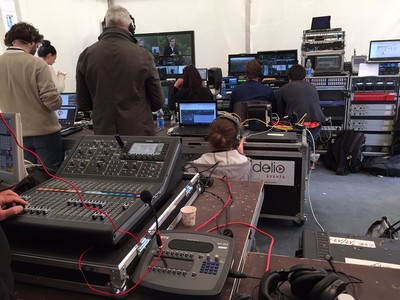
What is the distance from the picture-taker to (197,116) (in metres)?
2.96

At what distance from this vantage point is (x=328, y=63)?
428cm

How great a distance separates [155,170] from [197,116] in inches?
75.8

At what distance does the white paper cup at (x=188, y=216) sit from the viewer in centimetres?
103

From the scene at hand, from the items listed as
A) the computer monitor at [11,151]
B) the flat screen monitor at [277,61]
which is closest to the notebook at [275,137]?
the computer monitor at [11,151]

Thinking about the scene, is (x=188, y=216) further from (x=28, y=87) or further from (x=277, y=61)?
(x=277, y=61)

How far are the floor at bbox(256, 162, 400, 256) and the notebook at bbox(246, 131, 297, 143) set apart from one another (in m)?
0.70

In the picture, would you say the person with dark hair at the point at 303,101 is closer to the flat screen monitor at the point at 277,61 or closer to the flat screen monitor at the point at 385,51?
the flat screen monitor at the point at 277,61

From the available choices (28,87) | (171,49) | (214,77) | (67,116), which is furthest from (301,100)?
(171,49)

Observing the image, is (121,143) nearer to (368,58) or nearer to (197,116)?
(197,116)

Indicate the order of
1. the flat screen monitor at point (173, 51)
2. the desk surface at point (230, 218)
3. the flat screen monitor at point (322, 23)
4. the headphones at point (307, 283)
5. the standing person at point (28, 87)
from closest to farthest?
the headphones at point (307, 283), the desk surface at point (230, 218), the standing person at point (28, 87), the flat screen monitor at point (322, 23), the flat screen monitor at point (173, 51)

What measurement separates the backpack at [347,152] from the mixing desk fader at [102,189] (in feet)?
10.7

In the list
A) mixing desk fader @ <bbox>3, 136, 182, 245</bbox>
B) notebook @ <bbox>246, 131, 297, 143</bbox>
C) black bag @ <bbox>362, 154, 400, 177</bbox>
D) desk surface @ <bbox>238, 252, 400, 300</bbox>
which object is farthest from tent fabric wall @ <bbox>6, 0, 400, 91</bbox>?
desk surface @ <bbox>238, 252, 400, 300</bbox>

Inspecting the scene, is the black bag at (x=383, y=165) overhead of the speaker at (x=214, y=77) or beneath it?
beneath

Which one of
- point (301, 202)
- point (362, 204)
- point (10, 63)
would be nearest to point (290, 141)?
point (301, 202)
